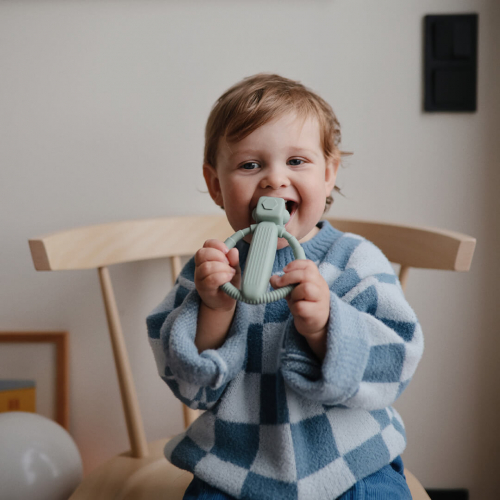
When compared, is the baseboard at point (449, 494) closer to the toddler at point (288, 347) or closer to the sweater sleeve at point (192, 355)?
the toddler at point (288, 347)

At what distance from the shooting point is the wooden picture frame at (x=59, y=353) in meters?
1.11

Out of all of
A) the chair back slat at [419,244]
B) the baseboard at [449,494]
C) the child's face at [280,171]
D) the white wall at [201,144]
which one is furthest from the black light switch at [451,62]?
the baseboard at [449,494]

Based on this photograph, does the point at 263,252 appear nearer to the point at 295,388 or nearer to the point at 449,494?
the point at 295,388

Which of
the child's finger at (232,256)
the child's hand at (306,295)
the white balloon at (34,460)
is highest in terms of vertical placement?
the child's finger at (232,256)

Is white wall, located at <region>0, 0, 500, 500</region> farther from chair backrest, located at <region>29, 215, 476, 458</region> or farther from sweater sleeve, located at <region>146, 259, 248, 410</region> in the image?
sweater sleeve, located at <region>146, 259, 248, 410</region>

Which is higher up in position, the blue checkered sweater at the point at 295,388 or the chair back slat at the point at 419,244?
the chair back slat at the point at 419,244

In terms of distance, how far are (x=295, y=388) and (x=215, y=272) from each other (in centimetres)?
15

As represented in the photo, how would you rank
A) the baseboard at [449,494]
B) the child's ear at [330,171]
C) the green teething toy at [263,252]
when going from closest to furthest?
the green teething toy at [263,252] → the child's ear at [330,171] → the baseboard at [449,494]


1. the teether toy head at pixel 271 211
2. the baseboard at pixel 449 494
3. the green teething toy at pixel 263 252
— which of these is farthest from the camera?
the baseboard at pixel 449 494

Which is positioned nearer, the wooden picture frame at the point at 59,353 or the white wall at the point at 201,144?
the white wall at the point at 201,144

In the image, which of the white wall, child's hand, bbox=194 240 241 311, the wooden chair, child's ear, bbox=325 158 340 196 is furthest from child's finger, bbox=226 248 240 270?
the white wall

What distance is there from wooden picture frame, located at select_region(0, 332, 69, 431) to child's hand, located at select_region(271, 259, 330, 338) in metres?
0.75

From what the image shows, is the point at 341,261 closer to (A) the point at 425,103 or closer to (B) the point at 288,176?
(B) the point at 288,176

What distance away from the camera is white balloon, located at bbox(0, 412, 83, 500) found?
0.83 m
